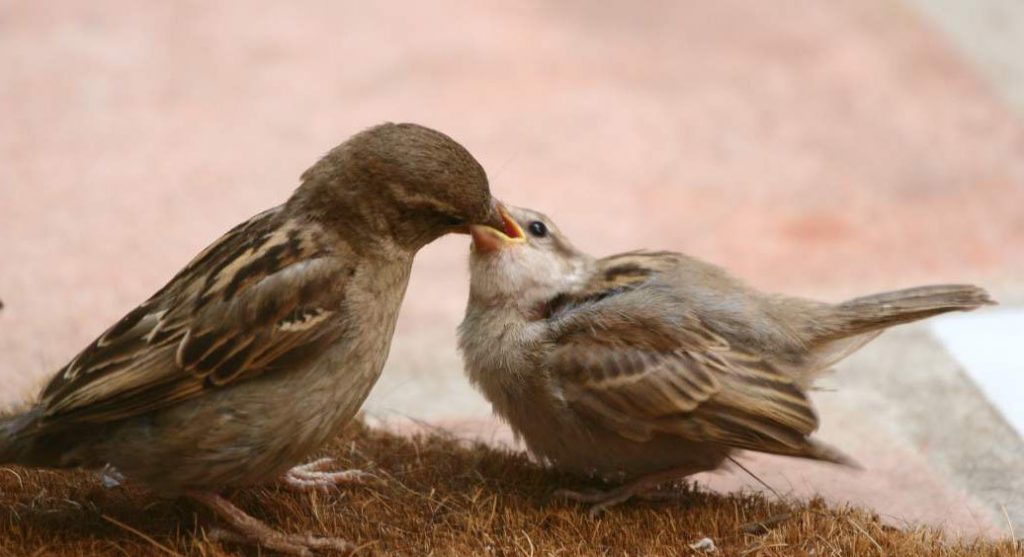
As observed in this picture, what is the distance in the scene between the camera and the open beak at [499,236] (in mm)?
4570

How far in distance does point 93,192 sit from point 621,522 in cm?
416

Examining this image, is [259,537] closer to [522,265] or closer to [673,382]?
[522,265]

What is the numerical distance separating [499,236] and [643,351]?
612mm

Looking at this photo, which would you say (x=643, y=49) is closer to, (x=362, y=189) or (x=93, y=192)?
(x=93, y=192)

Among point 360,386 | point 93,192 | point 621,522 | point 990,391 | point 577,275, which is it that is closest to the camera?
point 360,386

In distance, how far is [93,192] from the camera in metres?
7.45

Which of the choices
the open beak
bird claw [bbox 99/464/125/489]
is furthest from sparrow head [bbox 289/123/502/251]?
bird claw [bbox 99/464/125/489]

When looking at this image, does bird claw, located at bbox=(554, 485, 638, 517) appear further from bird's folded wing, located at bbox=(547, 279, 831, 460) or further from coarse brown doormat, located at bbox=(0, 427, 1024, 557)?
bird's folded wing, located at bbox=(547, 279, 831, 460)

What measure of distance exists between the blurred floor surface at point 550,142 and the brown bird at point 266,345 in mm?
1546

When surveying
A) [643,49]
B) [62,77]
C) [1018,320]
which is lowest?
[1018,320]

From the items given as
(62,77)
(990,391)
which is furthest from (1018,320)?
(62,77)

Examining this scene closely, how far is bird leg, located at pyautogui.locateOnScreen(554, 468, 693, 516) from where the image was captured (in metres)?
4.57

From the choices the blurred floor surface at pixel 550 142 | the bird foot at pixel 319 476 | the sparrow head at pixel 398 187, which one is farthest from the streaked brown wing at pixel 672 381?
the blurred floor surface at pixel 550 142

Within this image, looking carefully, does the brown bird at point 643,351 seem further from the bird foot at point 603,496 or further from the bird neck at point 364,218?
the bird neck at point 364,218
